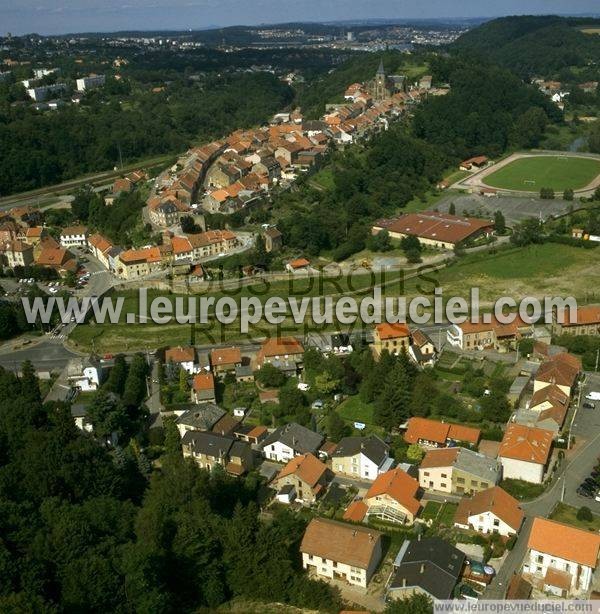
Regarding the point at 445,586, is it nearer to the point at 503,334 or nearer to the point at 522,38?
the point at 503,334

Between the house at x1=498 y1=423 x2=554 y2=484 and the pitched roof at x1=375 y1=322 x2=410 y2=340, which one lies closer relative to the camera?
the house at x1=498 y1=423 x2=554 y2=484

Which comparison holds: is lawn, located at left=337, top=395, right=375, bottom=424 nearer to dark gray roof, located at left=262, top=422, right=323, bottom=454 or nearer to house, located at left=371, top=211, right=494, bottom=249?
dark gray roof, located at left=262, top=422, right=323, bottom=454

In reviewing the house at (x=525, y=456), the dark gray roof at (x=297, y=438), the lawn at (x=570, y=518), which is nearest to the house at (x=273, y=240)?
the dark gray roof at (x=297, y=438)

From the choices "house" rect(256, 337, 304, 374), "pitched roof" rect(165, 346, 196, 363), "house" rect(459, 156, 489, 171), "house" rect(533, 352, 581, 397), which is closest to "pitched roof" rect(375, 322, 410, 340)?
"house" rect(256, 337, 304, 374)

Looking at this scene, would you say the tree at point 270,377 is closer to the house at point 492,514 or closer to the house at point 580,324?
the house at point 492,514

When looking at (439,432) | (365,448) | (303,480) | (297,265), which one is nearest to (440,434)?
(439,432)

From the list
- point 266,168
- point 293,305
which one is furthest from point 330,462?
point 266,168
